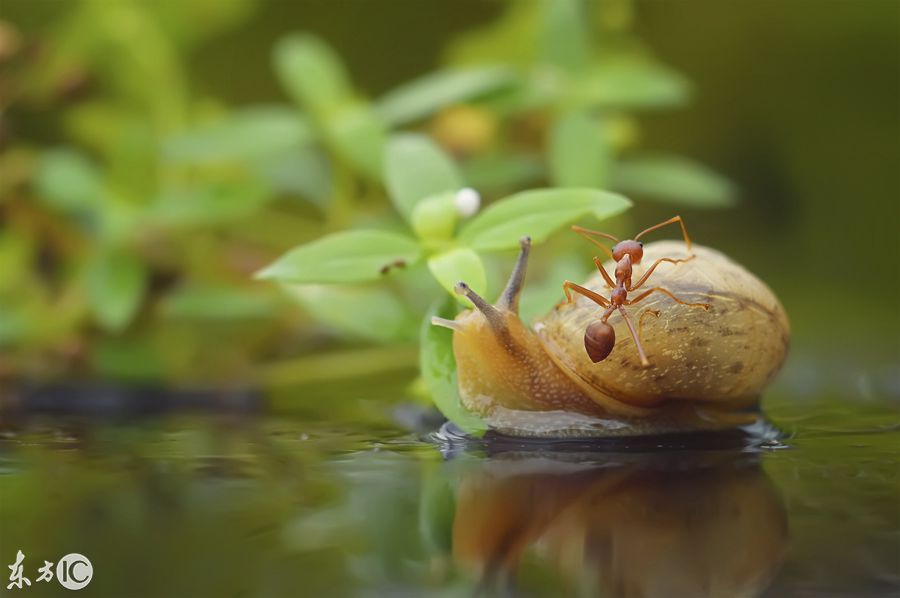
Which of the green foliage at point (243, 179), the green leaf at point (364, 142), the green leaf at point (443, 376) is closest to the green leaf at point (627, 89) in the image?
the green foliage at point (243, 179)

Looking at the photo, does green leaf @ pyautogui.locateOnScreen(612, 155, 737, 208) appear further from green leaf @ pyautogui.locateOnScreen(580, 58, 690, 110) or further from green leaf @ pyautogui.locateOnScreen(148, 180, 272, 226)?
green leaf @ pyautogui.locateOnScreen(148, 180, 272, 226)

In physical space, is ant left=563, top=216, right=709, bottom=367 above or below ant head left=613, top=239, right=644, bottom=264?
below

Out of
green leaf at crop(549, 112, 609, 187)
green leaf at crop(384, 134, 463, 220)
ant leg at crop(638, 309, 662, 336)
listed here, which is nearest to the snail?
ant leg at crop(638, 309, 662, 336)

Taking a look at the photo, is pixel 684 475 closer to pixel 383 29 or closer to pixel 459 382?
pixel 459 382

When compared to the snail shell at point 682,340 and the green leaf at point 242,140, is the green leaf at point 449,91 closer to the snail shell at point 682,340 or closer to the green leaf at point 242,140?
the green leaf at point 242,140

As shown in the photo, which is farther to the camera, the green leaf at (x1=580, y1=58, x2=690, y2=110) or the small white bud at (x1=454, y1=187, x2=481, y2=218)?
the green leaf at (x1=580, y1=58, x2=690, y2=110)

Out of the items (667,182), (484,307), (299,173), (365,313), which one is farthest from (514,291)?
(299,173)

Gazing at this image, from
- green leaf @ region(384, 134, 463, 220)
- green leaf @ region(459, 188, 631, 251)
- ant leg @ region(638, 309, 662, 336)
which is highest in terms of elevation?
green leaf @ region(384, 134, 463, 220)
